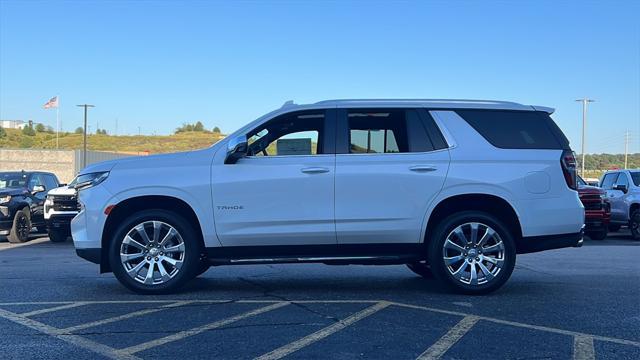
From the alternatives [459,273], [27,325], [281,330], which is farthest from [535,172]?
[27,325]

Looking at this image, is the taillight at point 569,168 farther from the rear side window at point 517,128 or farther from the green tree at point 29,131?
the green tree at point 29,131

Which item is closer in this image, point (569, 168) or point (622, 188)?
point (569, 168)

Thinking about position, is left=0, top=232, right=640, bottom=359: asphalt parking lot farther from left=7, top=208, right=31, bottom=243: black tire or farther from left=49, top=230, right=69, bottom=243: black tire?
left=7, top=208, right=31, bottom=243: black tire

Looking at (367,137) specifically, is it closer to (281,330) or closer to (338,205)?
(338,205)

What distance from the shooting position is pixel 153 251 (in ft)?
21.5

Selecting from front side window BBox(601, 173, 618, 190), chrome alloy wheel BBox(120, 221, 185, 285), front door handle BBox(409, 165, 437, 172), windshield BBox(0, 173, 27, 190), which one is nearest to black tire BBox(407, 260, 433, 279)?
front door handle BBox(409, 165, 437, 172)

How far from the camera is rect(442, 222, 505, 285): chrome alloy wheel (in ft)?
21.5

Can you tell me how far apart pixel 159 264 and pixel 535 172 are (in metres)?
4.13

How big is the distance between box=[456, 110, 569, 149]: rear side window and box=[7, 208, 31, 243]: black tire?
1149 centimetres

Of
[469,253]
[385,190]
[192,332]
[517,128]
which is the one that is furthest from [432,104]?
[192,332]

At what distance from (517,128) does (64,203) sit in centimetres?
1036

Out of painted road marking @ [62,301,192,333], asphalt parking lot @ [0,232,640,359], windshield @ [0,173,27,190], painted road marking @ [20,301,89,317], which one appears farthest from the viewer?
windshield @ [0,173,27,190]

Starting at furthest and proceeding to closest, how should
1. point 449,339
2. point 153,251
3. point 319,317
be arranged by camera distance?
point 153,251, point 319,317, point 449,339

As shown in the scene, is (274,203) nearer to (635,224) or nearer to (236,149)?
(236,149)
